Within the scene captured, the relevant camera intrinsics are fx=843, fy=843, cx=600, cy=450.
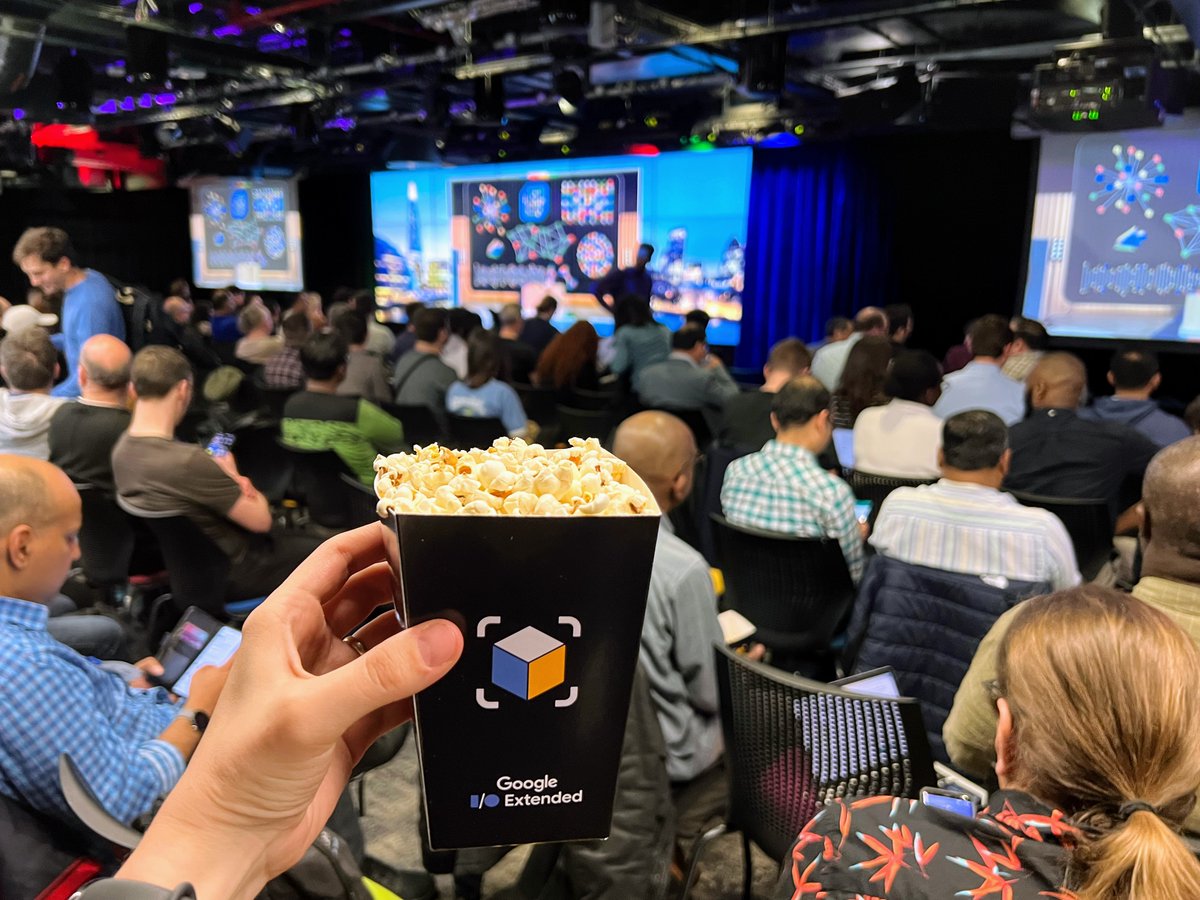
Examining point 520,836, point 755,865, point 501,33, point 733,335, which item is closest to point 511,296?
point 733,335

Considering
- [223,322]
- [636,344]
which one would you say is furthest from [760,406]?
[223,322]

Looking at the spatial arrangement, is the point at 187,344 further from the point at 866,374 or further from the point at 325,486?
the point at 866,374

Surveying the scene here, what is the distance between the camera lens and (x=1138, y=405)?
13.1ft

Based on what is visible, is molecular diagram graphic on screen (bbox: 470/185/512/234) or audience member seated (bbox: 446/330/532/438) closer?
audience member seated (bbox: 446/330/532/438)

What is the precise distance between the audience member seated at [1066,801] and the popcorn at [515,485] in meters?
0.60

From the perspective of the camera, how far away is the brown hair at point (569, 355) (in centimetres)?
596

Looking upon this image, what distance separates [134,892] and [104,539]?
268 cm

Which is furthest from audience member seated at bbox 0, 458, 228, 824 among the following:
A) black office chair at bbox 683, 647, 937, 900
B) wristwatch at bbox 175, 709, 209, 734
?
black office chair at bbox 683, 647, 937, 900

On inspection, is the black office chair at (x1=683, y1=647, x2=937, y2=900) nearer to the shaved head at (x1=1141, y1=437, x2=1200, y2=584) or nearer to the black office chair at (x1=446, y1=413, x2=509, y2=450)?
the shaved head at (x1=1141, y1=437, x2=1200, y2=584)

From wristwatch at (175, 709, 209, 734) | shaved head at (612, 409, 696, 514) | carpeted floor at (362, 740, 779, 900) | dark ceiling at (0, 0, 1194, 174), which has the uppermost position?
dark ceiling at (0, 0, 1194, 174)

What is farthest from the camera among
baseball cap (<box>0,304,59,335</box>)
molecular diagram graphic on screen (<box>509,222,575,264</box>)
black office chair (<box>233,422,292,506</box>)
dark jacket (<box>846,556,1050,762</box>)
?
molecular diagram graphic on screen (<box>509,222,575,264</box>)

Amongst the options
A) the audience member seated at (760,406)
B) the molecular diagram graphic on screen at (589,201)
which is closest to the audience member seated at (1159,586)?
the audience member seated at (760,406)

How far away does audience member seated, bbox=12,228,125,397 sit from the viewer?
3990 millimetres

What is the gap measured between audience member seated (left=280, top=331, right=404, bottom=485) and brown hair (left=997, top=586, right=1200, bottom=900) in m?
3.27
